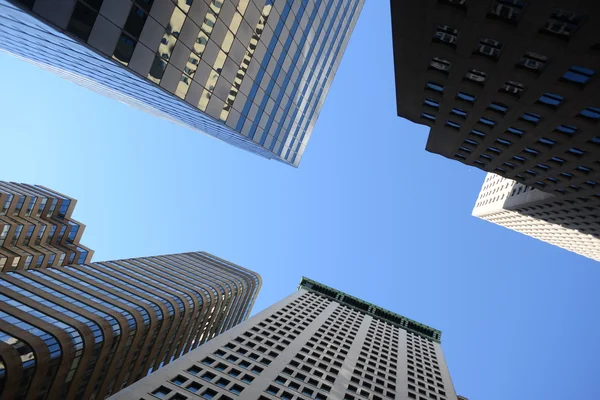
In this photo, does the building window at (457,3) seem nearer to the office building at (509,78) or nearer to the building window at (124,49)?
the office building at (509,78)

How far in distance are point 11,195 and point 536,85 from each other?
271ft

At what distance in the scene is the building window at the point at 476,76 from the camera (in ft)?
89.9

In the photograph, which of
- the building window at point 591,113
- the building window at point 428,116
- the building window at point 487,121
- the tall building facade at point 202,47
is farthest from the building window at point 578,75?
the tall building facade at point 202,47

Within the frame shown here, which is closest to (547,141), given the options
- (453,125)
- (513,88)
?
(453,125)

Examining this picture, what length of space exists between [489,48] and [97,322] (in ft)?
158

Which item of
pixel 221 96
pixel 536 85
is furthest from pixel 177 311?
pixel 536 85

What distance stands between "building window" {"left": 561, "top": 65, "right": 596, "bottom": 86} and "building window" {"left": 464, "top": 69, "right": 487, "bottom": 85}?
4981 mm

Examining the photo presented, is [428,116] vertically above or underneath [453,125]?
underneath

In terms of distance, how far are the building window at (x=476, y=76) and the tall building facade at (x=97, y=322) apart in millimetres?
43297

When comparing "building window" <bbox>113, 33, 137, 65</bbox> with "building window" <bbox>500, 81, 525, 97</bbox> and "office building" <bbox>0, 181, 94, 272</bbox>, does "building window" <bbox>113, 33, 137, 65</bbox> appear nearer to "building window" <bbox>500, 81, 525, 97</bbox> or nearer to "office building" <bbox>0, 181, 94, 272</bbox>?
"building window" <bbox>500, 81, 525, 97</bbox>

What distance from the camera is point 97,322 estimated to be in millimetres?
48094

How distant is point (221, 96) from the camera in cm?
3148

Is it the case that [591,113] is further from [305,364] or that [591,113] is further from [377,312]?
[377,312]

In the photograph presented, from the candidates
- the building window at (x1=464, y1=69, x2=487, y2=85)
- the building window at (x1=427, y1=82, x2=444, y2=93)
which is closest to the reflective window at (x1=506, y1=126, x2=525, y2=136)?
the building window at (x1=427, y1=82, x2=444, y2=93)
